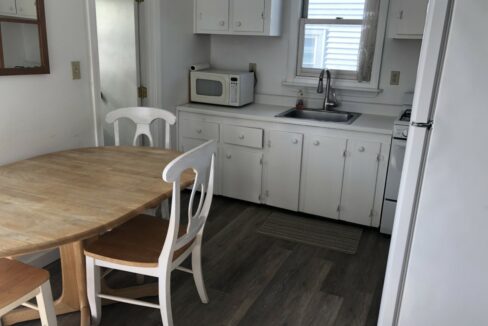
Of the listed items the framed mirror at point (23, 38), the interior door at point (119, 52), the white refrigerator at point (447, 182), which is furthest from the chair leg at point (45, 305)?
the interior door at point (119, 52)

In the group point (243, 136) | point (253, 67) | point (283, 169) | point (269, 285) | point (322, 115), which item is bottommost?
point (269, 285)

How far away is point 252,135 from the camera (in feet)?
10.9

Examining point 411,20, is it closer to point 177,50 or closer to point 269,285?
point 177,50

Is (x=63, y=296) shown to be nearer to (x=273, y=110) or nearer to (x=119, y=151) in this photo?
(x=119, y=151)

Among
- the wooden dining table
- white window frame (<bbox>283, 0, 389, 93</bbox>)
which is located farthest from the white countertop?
the wooden dining table

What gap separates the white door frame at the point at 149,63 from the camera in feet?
8.73

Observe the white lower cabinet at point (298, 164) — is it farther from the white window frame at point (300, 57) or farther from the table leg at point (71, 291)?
the table leg at point (71, 291)

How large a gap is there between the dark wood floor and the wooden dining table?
0.24 metres

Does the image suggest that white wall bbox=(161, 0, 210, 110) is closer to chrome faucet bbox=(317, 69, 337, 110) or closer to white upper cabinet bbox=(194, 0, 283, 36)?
white upper cabinet bbox=(194, 0, 283, 36)

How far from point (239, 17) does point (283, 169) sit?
138 cm

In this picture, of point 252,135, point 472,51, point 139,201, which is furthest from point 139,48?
point 472,51

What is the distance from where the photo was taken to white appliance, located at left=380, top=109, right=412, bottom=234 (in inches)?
109

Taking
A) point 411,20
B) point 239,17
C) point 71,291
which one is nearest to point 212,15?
point 239,17

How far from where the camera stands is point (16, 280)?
1.55m
